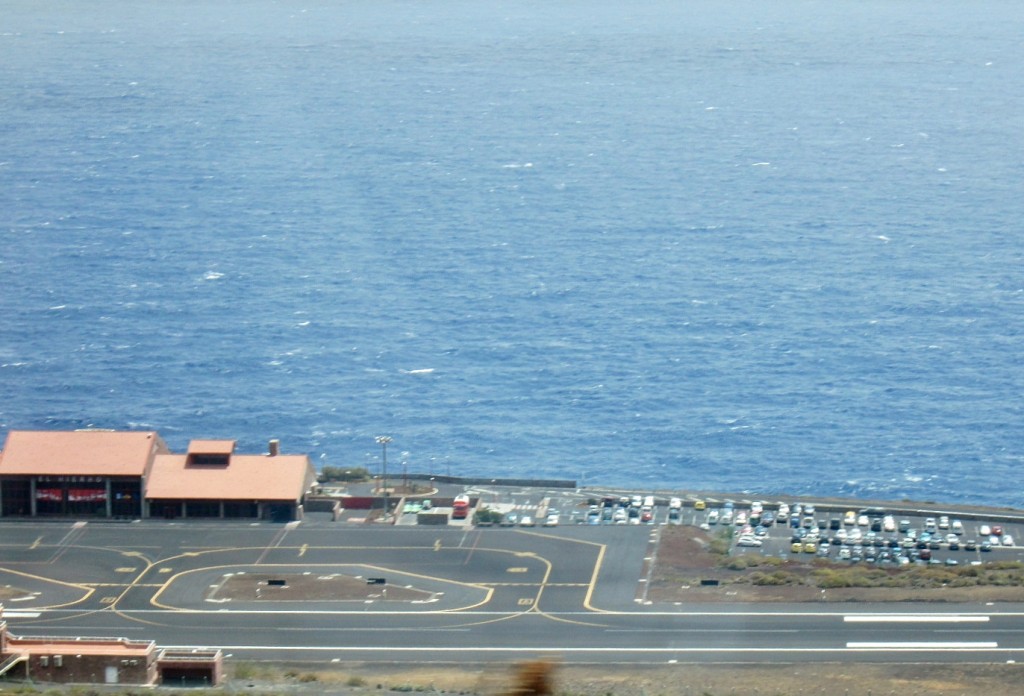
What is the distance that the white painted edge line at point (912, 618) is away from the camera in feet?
336

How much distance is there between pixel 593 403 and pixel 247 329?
4137 centimetres

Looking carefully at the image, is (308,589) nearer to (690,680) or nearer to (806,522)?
(690,680)

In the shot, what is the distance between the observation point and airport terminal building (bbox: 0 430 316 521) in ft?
405

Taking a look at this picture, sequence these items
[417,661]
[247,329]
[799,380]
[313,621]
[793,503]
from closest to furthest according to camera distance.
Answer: [417,661]
[313,621]
[793,503]
[799,380]
[247,329]

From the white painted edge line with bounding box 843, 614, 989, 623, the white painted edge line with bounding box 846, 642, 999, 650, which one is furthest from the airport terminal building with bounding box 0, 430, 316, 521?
the white painted edge line with bounding box 846, 642, 999, 650

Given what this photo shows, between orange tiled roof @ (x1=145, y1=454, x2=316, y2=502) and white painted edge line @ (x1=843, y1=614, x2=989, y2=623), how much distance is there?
4065 cm

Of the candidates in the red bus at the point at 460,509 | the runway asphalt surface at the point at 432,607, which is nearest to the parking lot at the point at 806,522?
the red bus at the point at 460,509

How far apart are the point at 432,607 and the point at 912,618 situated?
28204 millimetres

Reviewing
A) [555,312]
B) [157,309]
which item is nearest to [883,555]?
[555,312]

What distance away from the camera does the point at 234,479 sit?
12550 cm

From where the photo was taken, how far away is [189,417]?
6383 inches

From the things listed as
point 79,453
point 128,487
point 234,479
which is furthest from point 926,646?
point 79,453

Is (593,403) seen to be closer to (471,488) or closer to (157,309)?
(471,488)

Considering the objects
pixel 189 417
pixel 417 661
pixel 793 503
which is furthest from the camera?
pixel 189 417
